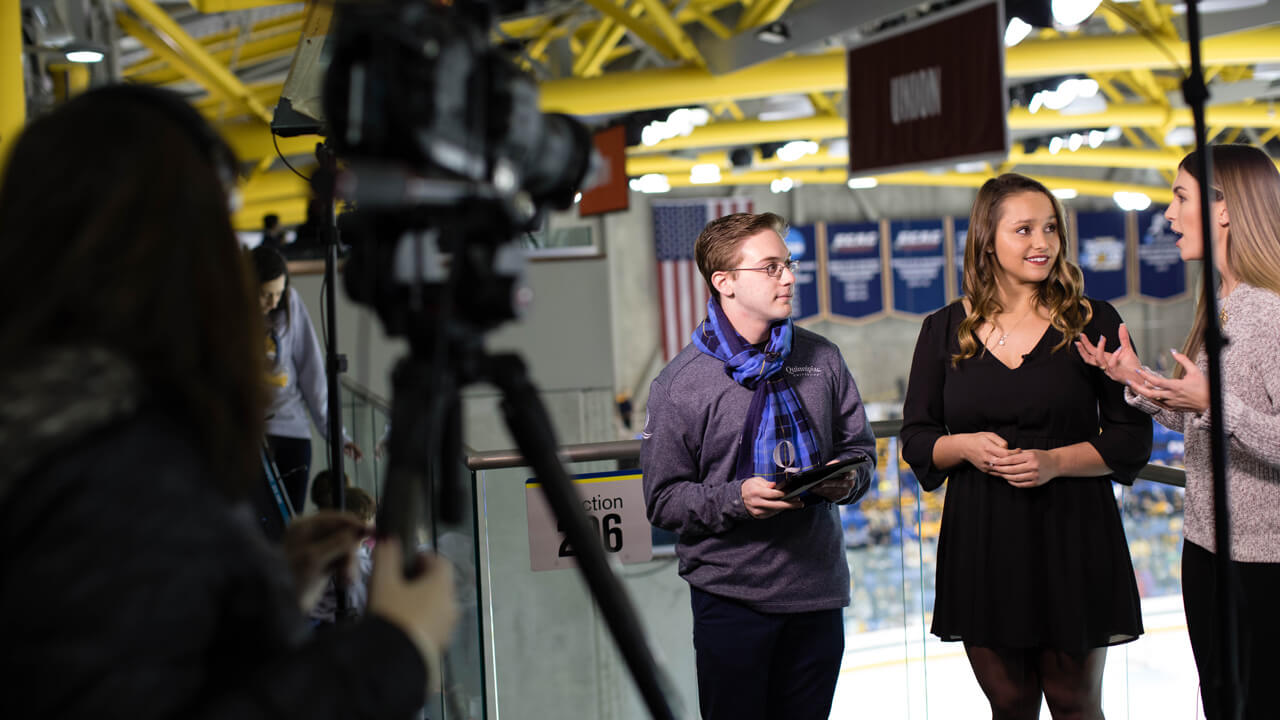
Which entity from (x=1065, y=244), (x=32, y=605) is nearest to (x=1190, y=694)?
(x=1065, y=244)

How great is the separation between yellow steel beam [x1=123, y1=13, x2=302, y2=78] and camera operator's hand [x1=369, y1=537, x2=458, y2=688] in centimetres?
847

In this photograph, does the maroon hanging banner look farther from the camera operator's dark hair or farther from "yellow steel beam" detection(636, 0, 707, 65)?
the camera operator's dark hair

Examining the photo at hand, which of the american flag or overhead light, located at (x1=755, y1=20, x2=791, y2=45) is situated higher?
overhead light, located at (x1=755, y1=20, x2=791, y2=45)

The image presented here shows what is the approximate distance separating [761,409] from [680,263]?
41.8ft

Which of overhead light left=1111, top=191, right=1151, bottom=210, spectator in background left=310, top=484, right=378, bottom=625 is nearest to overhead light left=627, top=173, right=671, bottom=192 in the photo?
overhead light left=1111, top=191, right=1151, bottom=210

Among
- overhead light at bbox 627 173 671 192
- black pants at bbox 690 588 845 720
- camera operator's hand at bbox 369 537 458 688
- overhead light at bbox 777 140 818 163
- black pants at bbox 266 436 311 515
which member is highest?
overhead light at bbox 777 140 818 163

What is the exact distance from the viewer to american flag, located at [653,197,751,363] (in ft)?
48.4

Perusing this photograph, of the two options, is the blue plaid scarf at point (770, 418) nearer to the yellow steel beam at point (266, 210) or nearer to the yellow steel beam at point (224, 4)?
the yellow steel beam at point (224, 4)

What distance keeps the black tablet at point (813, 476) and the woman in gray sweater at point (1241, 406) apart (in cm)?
55

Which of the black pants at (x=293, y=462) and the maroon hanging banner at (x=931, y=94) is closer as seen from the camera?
the black pants at (x=293, y=462)

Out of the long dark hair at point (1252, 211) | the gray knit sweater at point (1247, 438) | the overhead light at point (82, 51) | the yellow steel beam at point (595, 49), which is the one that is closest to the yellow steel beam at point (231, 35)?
the yellow steel beam at point (595, 49)

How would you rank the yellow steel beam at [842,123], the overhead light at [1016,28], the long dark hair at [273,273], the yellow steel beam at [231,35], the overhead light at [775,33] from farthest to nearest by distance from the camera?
1. the yellow steel beam at [842,123]
2. the yellow steel beam at [231,35]
3. the overhead light at [775,33]
4. the overhead light at [1016,28]
5. the long dark hair at [273,273]

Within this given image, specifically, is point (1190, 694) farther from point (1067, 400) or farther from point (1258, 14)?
point (1258, 14)

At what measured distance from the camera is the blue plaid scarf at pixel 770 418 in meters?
2.15
